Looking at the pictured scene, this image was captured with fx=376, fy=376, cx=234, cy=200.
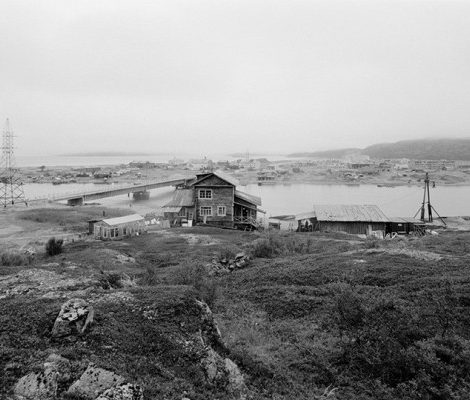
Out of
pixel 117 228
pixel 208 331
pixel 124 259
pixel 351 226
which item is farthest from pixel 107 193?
pixel 208 331

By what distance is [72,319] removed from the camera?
671cm

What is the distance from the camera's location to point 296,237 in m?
25.3

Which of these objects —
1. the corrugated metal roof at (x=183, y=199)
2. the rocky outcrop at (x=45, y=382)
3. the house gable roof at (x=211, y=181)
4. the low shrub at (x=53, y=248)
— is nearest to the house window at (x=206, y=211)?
the corrugated metal roof at (x=183, y=199)

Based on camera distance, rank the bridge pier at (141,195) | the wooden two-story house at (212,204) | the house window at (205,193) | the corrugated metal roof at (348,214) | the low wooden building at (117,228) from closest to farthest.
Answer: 1. the low wooden building at (117,228)
2. the corrugated metal roof at (348,214)
3. the wooden two-story house at (212,204)
4. the house window at (205,193)
5. the bridge pier at (141,195)

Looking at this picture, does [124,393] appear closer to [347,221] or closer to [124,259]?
[124,259]

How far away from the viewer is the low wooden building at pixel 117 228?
88.2ft

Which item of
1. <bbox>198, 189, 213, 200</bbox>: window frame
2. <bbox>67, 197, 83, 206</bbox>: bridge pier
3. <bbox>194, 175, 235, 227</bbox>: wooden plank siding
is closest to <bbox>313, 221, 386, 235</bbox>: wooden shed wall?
<bbox>194, 175, 235, 227</bbox>: wooden plank siding

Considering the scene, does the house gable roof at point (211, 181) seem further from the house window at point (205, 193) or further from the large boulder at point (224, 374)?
the large boulder at point (224, 374)

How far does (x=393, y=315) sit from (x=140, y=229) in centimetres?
2305

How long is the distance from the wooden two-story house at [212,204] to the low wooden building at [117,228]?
4.93 metres

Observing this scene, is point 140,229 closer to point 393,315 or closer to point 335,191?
point 393,315

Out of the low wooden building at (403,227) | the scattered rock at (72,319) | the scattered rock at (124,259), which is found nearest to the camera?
the scattered rock at (72,319)

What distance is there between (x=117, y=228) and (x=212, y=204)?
9.23 meters

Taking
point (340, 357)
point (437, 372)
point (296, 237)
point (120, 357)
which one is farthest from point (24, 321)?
point (296, 237)
